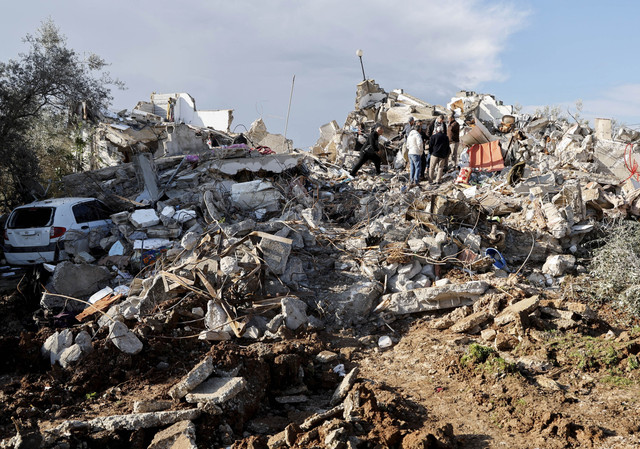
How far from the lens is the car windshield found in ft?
30.9

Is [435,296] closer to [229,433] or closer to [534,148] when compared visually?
[229,433]

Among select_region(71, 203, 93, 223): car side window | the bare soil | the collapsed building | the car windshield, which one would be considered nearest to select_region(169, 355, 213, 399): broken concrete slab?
the collapsed building

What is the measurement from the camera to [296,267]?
794 centimetres

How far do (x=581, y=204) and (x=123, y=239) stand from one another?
367 inches

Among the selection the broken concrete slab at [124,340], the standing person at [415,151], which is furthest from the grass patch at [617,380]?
the standing person at [415,151]

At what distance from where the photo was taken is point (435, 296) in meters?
7.04

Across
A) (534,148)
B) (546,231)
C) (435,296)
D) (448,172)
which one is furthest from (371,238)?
(534,148)

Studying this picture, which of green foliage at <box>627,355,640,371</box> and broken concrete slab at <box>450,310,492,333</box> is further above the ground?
broken concrete slab at <box>450,310,492,333</box>

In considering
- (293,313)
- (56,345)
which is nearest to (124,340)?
(56,345)

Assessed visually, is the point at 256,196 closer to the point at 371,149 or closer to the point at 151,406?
the point at 371,149

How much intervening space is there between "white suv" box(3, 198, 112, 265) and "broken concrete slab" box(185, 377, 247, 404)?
6330 millimetres

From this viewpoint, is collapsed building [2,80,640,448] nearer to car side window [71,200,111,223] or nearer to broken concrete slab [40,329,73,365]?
broken concrete slab [40,329,73,365]

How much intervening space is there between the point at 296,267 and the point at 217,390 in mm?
3599

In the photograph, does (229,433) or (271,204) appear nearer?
(229,433)
